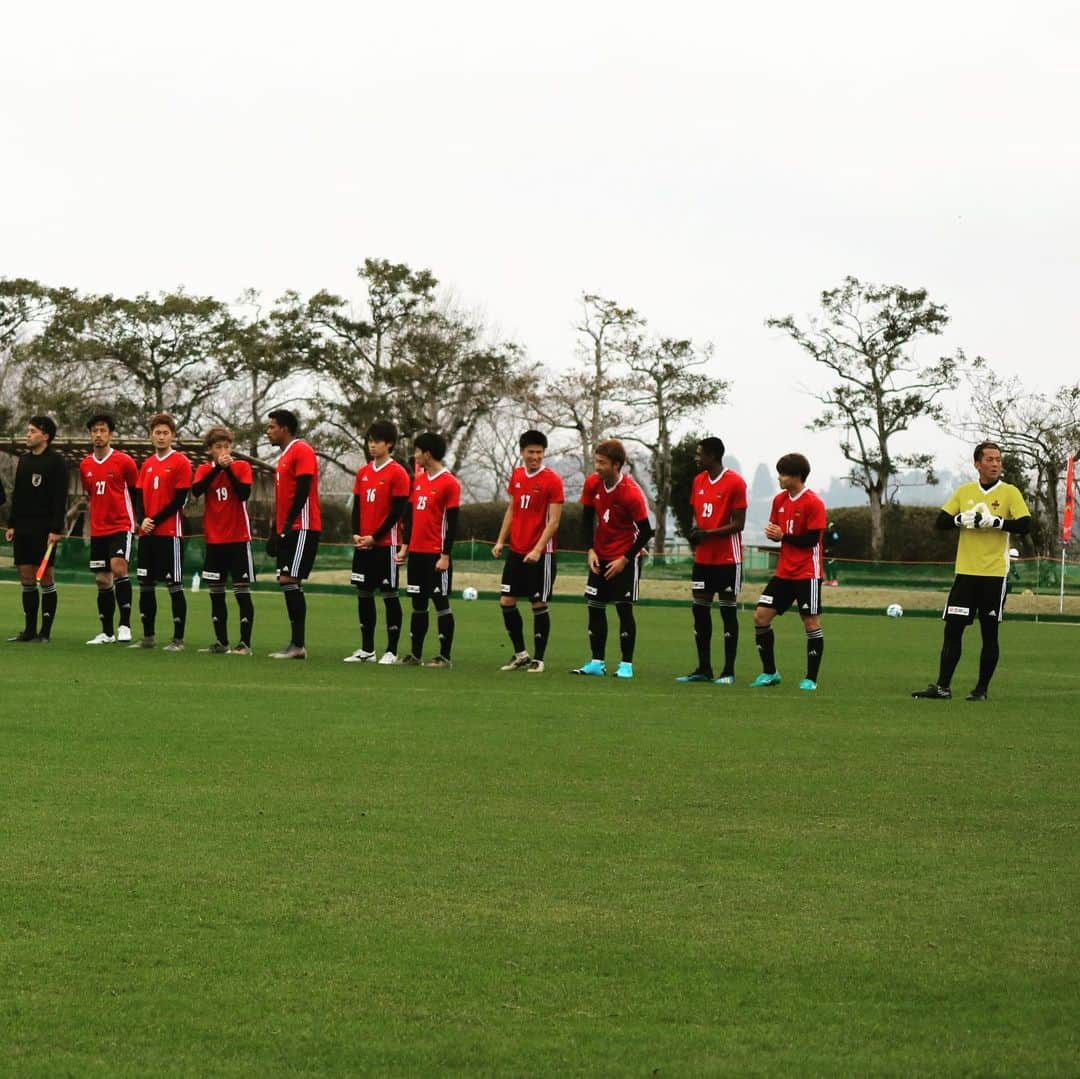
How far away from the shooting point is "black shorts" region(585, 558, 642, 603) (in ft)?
45.9

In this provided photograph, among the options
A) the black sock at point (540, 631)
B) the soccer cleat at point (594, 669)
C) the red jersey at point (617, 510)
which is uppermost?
the red jersey at point (617, 510)

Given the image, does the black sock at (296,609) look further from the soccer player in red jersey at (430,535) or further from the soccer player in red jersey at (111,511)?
the soccer player in red jersey at (111,511)

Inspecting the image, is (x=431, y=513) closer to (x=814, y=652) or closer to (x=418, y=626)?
(x=418, y=626)

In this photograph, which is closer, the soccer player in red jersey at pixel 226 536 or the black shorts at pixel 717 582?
the black shorts at pixel 717 582

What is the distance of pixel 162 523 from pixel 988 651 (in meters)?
7.42

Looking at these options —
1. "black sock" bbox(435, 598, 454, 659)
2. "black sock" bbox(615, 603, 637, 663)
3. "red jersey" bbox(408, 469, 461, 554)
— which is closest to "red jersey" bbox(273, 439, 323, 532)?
"red jersey" bbox(408, 469, 461, 554)

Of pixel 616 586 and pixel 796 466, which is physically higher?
pixel 796 466

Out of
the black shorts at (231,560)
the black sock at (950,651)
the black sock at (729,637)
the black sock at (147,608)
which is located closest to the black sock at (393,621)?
the black shorts at (231,560)

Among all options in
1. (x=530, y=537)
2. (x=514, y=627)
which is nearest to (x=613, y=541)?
(x=530, y=537)

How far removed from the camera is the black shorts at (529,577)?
14.2 m

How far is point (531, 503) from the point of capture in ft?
46.3

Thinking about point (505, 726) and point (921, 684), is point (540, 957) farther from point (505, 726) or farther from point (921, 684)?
point (921, 684)

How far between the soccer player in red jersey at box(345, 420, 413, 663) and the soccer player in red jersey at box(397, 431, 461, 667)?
14cm

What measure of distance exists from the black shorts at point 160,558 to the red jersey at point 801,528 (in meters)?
5.65
